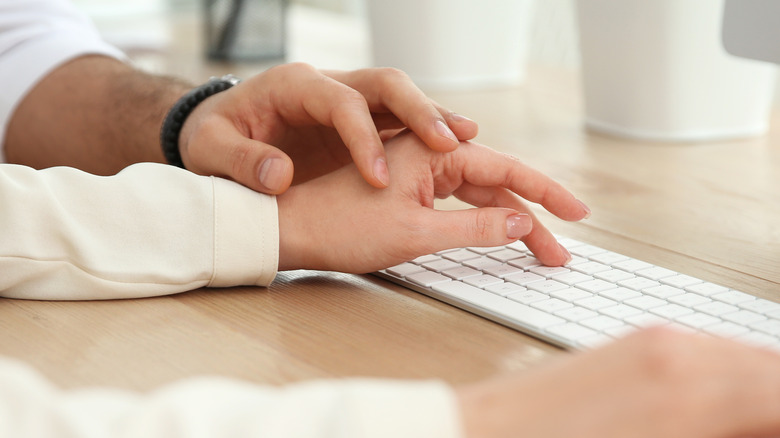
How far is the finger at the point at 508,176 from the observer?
0.65 meters

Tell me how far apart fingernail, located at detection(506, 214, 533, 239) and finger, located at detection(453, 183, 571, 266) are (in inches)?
0.4

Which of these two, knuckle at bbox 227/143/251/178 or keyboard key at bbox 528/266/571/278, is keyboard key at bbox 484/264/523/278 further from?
knuckle at bbox 227/143/251/178

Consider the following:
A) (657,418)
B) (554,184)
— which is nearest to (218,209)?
(554,184)

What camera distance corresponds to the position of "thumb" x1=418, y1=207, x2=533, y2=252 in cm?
62

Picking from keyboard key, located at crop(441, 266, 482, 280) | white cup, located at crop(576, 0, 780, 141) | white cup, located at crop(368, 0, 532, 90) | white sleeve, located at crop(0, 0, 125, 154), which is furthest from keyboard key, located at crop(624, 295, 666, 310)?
white cup, located at crop(368, 0, 532, 90)

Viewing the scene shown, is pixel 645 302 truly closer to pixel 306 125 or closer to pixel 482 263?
pixel 482 263

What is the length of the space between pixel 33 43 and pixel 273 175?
1.71ft

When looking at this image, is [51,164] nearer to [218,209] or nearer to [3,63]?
[3,63]

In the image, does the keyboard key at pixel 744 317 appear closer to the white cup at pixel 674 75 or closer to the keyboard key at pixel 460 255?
the keyboard key at pixel 460 255

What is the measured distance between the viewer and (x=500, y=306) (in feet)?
1.81

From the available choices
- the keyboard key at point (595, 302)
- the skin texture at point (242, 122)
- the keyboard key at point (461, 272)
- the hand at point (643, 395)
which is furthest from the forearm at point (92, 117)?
the hand at point (643, 395)

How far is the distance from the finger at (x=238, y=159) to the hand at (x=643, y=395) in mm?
320

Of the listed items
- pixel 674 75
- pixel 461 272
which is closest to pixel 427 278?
pixel 461 272

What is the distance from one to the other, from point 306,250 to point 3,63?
0.56 metres
